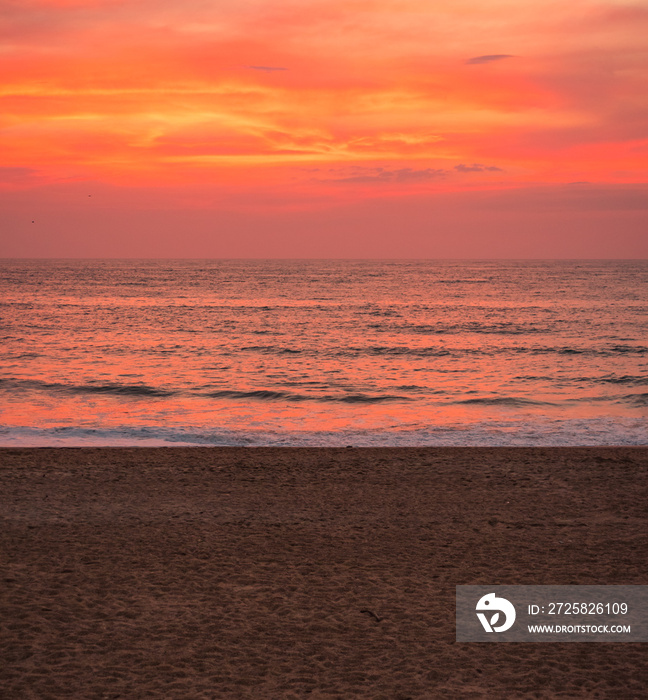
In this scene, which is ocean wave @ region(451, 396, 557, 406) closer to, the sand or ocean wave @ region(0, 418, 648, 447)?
ocean wave @ region(0, 418, 648, 447)

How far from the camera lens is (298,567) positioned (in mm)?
7211

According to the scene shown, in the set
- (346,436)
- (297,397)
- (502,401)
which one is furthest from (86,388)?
(502,401)

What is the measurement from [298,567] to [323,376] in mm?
18508

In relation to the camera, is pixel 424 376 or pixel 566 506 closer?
pixel 566 506

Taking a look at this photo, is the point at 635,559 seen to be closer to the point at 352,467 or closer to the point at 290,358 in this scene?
the point at 352,467

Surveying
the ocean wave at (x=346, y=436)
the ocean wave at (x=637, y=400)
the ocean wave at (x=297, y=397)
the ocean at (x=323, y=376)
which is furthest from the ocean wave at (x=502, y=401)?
the ocean wave at (x=346, y=436)

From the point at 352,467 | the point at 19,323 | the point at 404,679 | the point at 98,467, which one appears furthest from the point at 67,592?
the point at 19,323

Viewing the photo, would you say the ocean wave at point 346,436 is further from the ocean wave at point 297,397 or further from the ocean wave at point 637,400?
the ocean wave at point 297,397

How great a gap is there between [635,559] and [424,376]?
1859 cm

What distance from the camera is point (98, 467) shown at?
11.6 meters

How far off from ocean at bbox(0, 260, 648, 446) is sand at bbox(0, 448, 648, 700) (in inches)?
171

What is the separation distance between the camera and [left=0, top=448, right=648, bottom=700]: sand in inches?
201

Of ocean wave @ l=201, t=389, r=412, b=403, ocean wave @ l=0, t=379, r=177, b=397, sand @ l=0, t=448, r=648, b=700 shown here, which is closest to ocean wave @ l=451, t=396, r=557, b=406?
→ ocean wave @ l=201, t=389, r=412, b=403

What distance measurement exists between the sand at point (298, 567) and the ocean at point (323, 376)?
4.35 metres
